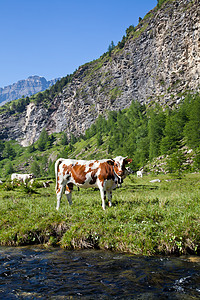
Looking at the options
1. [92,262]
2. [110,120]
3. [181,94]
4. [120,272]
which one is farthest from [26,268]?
[110,120]

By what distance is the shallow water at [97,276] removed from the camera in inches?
219

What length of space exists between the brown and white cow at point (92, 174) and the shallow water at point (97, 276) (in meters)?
5.66

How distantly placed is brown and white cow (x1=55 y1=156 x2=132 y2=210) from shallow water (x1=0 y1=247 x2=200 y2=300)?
5.66m

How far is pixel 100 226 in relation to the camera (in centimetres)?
982

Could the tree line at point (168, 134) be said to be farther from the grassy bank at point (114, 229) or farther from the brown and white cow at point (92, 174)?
the grassy bank at point (114, 229)

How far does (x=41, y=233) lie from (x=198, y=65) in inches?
6039

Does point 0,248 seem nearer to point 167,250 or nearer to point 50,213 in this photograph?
point 50,213

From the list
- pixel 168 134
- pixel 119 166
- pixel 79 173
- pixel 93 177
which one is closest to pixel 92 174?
pixel 93 177

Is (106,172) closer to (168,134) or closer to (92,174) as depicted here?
(92,174)

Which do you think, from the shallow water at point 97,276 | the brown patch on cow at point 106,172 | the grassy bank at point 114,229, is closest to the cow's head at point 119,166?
the brown patch on cow at point 106,172

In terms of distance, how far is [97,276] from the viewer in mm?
6535

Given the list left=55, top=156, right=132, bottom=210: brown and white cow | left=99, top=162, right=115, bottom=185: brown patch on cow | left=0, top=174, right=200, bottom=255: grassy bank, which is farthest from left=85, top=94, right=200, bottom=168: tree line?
left=0, top=174, right=200, bottom=255: grassy bank

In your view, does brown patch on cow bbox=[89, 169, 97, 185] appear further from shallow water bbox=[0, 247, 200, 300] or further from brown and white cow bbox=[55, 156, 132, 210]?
shallow water bbox=[0, 247, 200, 300]

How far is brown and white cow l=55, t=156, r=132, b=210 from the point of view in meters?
13.9
